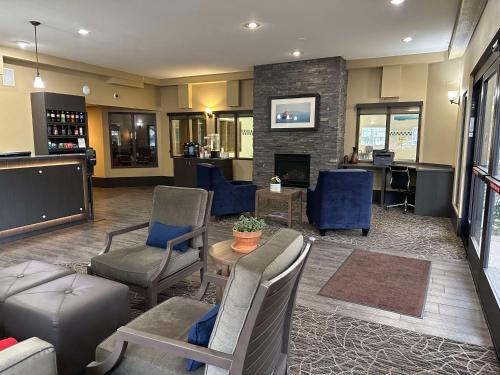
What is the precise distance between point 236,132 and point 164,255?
7.03 m

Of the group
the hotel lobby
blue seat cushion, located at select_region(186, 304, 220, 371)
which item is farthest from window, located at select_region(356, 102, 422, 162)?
blue seat cushion, located at select_region(186, 304, 220, 371)

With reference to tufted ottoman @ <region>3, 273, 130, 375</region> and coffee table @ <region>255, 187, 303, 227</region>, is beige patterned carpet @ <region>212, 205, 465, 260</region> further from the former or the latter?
tufted ottoman @ <region>3, 273, 130, 375</region>

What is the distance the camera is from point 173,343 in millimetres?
1426

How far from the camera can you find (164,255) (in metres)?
2.84

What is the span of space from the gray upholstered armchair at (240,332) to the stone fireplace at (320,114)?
6173 mm

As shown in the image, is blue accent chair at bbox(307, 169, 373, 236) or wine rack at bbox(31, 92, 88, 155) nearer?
blue accent chair at bbox(307, 169, 373, 236)

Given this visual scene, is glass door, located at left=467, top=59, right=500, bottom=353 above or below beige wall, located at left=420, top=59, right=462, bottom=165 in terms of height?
below

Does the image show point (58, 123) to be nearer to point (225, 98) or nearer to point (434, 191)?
point (225, 98)

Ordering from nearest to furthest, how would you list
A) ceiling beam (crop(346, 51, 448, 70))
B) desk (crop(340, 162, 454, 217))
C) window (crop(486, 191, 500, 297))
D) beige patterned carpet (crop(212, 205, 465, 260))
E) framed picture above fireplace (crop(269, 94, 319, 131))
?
1. window (crop(486, 191, 500, 297))
2. beige patterned carpet (crop(212, 205, 465, 260))
3. desk (crop(340, 162, 454, 217))
4. ceiling beam (crop(346, 51, 448, 70))
5. framed picture above fireplace (crop(269, 94, 319, 131))

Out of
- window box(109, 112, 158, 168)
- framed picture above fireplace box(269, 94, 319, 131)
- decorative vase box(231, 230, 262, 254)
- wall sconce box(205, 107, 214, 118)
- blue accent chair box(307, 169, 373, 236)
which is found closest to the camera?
decorative vase box(231, 230, 262, 254)

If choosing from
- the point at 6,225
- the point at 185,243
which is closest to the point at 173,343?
the point at 185,243

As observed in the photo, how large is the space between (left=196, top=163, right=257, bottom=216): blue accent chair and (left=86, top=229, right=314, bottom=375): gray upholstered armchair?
4070 mm

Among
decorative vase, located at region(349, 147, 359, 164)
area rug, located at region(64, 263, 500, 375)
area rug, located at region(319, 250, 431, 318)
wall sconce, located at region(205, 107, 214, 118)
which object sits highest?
wall sconce, located at region(205, 107, 214, 118)

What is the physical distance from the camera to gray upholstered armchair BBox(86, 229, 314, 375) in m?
1.28
